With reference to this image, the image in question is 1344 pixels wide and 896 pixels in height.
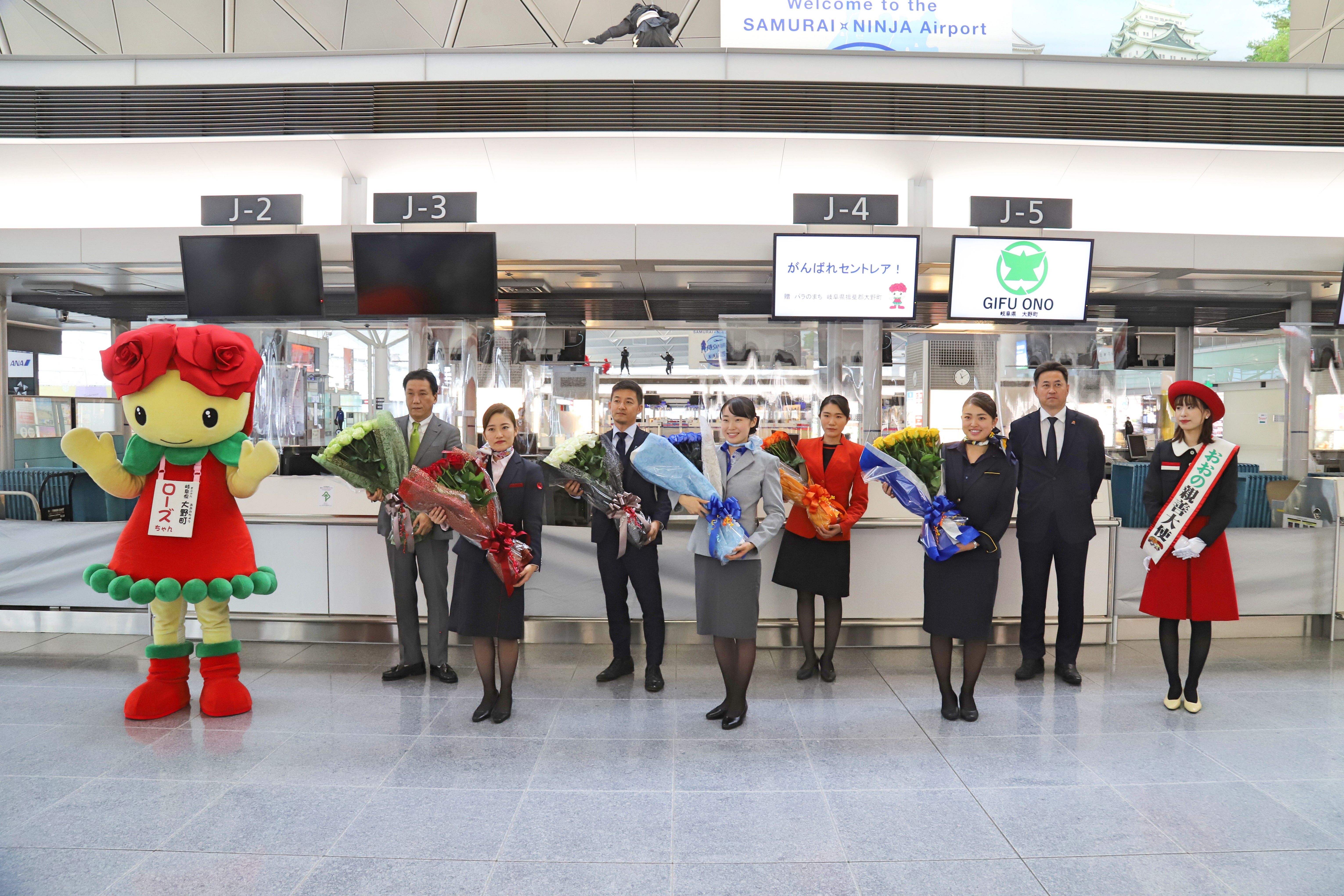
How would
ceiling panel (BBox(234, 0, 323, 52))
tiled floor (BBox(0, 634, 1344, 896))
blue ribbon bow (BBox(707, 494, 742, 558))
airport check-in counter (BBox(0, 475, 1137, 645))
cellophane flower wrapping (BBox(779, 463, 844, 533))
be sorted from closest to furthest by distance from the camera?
tiled floor (BBox(0, 634, 1344, 896))
blue ribbon bow (BBox(707, 494, 742, 558))
cellophane flower wrapping (BBox(779, 463, 844, 533))
airport check-in counter (BBox(0, 475, 1137, 645))
ceiling panel (BBox(234, 0, 323, 52))

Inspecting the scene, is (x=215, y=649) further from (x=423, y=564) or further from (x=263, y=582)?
(x=423, y=564)

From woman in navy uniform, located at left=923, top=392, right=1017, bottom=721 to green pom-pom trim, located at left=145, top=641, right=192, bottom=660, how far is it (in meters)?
3.77

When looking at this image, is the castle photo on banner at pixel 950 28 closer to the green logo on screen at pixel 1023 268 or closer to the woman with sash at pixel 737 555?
the green logo on screen at pixel 1023 268

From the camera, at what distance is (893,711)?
423 cm

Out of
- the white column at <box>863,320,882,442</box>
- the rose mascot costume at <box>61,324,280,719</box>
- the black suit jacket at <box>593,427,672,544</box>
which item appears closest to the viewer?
the rose mascot costume at <box>61,324,280,719</box>

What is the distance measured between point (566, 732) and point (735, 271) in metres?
5.29

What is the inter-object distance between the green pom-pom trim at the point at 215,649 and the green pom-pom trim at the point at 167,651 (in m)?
0.07

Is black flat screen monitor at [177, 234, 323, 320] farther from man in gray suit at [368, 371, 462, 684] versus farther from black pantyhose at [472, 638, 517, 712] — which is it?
black pantyhose at [472, 638, 517, 712]

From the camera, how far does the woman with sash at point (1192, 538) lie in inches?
162

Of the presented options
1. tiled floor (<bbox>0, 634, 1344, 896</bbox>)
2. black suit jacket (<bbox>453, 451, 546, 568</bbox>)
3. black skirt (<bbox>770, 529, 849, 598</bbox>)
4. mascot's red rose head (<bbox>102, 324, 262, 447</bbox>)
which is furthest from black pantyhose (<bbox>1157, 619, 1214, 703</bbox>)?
mascot's red rose head (<bbox>102, 324, 262, 447</bbox>)

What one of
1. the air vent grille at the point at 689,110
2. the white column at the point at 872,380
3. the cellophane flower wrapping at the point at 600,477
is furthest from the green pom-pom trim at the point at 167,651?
the white column at the point at 872,380

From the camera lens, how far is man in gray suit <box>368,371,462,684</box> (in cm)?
468

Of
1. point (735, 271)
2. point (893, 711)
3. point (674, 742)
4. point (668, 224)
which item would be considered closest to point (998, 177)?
point (735, 271)

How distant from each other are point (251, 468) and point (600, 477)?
1.76 m
